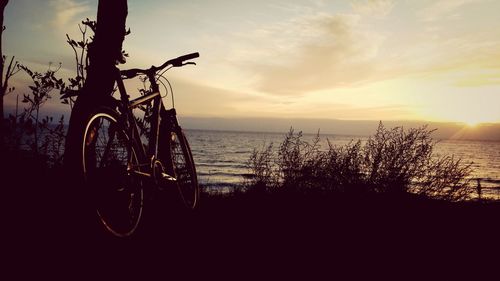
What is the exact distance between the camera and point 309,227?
169 inches

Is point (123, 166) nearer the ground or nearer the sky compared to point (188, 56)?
nearer the ground

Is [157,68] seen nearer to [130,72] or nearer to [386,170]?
[130,72]

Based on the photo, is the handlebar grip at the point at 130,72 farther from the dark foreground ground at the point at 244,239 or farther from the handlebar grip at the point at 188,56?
the dark foreground ground at the point at 244,239

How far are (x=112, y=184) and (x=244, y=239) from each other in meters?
1.64

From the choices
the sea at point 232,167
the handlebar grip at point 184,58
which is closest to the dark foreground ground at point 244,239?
the handlebar grip at point 184,58

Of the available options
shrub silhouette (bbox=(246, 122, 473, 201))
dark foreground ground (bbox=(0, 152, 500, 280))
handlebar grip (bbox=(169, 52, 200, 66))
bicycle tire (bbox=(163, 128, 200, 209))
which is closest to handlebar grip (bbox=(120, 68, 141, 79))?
handlebar grip (bbox=(169, 52, 200, 66))

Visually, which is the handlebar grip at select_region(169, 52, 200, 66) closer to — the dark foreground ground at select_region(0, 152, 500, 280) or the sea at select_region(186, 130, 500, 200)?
the dark foreground ground at select_region(0, 152, 500, 280)

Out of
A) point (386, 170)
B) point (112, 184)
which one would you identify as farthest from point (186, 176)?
point (386, 170)

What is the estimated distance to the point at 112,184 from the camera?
110 inches

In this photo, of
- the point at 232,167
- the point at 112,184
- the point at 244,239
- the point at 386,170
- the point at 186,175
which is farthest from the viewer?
the point at 232,167

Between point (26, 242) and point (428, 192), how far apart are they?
7340mm

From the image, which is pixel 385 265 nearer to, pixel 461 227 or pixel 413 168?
pixel 461 227

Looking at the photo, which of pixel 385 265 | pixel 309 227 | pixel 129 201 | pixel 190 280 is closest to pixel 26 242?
pixel 129 201

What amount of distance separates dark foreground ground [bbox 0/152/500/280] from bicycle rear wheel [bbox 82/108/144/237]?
15 cm
